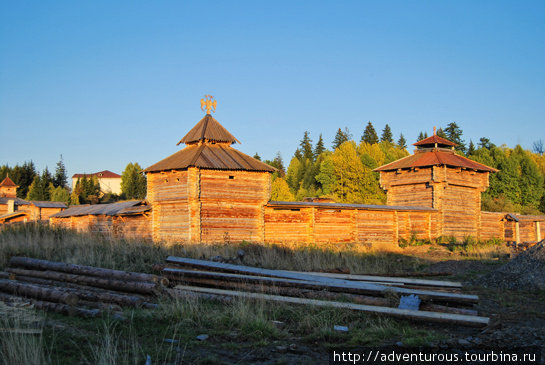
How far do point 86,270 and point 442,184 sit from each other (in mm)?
25693

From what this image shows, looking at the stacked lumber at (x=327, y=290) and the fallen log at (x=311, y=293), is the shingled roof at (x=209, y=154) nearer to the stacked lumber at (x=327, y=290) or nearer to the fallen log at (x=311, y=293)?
the stacked lumber at (x=327, y=290)

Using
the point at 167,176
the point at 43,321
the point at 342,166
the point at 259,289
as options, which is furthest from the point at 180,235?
the point at 342,166

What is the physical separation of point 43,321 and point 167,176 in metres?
19.8

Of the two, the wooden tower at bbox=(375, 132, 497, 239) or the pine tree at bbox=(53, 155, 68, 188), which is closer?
the wooden tower at bbox=(375, 132, 497, 239)

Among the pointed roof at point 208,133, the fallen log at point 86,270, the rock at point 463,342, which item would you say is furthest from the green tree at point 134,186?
the rock at point 463,342

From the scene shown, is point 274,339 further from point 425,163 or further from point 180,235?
point 425,163

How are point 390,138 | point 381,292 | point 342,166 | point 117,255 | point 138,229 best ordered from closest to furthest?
point 381,292 → point 117,255 → point 138,229 → point 342,166 → point 390,138

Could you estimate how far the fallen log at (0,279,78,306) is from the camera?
6.94 m

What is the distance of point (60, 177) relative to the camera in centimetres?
8519

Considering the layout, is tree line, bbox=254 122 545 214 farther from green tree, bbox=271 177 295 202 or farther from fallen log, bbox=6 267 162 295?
fallen log, bbox=6 267 162 295

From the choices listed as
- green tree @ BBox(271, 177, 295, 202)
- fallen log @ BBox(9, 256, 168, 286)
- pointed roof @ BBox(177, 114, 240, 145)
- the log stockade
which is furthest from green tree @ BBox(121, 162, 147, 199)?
fallen log @ BBox(9, 256, 168, 286)

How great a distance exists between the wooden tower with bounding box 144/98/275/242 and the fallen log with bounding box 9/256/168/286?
12725mm

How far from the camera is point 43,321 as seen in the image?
574 centimetres

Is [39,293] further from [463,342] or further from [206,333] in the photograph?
[463,342]
